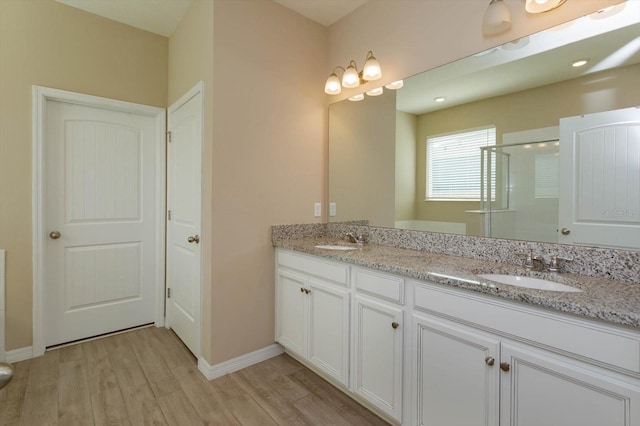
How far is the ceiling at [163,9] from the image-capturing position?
7.80ft

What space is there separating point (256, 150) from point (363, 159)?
0.84 m

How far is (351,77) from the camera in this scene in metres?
2.32

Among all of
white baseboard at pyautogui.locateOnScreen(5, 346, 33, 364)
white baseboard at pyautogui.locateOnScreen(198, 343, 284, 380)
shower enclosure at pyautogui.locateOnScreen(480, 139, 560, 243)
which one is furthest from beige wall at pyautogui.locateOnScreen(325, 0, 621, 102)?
white baseboard at pyautogui.locateOnScreen(5, 346, 33, 364)

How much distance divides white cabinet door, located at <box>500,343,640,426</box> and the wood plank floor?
2.69ft

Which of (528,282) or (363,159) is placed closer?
(528,282)

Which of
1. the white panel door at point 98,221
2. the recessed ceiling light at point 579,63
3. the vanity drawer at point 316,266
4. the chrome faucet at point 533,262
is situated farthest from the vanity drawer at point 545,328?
the white panel door at point 98,221

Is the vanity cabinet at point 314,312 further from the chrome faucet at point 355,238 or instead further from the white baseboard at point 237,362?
the chrome faucet at point 355,238

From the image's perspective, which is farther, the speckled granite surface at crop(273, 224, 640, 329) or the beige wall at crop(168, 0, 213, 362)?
the beige wall at crop(168, 0, 213, 362)

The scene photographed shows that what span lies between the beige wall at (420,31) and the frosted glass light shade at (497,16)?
50mm

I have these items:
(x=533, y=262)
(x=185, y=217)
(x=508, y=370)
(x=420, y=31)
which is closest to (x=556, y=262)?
(x=533, y=262)

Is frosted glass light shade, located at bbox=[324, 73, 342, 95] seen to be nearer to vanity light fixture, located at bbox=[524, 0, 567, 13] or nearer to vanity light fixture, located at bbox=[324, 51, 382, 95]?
vanity light fixture, located at bbox=[324, 51, 382, 95]

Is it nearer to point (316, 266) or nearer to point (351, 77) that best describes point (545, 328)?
point (316, 266)

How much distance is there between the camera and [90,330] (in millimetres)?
2654

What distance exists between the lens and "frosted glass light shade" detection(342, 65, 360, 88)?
7.61 ft
